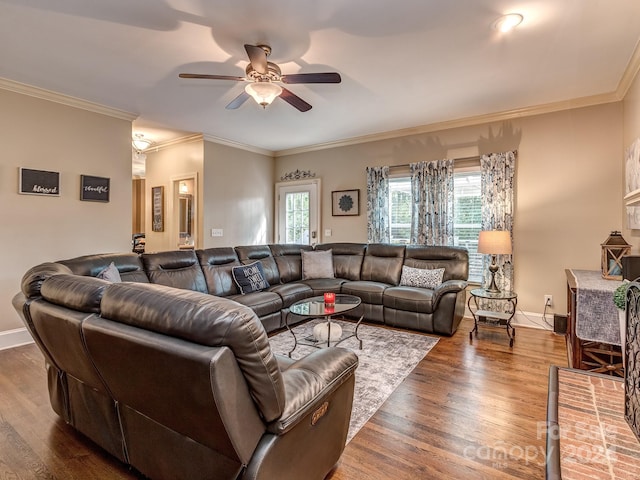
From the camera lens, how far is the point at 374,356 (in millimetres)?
3213

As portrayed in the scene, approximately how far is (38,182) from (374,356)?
4.14 meters

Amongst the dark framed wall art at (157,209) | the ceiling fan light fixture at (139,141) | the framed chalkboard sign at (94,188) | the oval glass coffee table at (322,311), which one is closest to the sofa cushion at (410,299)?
the oval glass coffee table at (322,311)

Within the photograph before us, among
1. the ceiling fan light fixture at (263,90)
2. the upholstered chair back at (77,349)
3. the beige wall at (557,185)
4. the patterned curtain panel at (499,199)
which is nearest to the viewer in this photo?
the upholstered chair back at (77,349)

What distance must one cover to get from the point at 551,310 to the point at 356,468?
11.8ft

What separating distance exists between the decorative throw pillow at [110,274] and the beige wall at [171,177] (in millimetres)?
2254

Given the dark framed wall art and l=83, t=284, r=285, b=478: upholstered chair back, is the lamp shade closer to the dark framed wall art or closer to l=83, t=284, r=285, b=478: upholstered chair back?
l=83, t=284, r=285, b=478: upholstered chair back

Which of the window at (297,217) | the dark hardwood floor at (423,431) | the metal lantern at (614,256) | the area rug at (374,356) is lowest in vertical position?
the dark hardwood floor at (423,431)

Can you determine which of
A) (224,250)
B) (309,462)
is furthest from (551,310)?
(224,250)

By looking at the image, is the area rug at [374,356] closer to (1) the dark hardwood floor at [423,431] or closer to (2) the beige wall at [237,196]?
(1) the dark hardwood floor at [423,431]

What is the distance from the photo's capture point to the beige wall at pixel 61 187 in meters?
3.48

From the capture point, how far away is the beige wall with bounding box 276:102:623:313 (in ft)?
12.3

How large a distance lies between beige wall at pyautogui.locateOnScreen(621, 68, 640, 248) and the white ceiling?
20 cm

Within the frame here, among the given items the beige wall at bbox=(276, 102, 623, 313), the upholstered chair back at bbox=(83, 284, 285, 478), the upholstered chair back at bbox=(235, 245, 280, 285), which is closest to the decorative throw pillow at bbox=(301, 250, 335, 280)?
the upholstered chair back at bbox=(235, 245, 280, 285)

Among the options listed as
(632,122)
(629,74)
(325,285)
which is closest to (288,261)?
(325,285)
